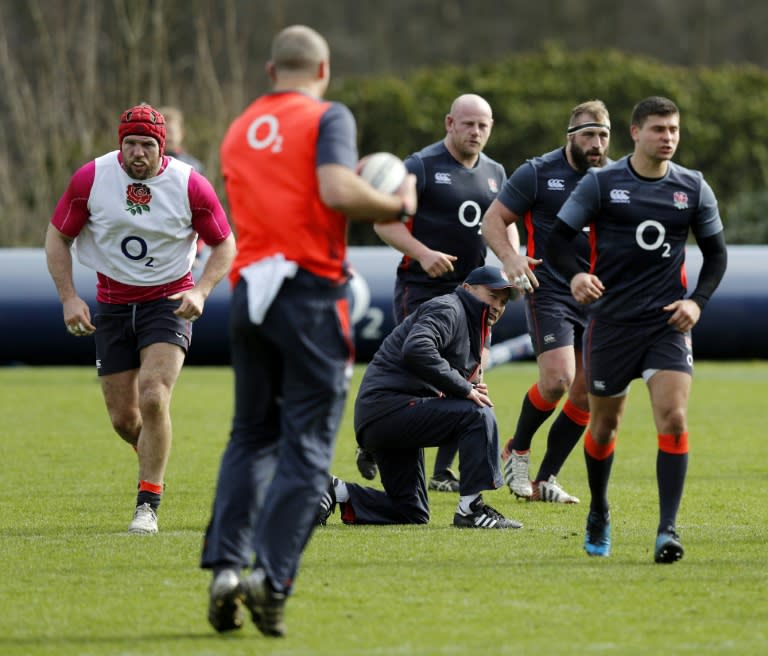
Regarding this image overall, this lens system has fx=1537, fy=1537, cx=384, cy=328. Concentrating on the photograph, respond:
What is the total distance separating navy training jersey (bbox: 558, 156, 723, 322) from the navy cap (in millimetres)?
1473

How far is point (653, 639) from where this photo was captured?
545 cm

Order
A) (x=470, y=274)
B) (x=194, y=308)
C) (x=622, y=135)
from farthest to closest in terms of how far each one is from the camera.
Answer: (x=622, y=135)
(x=470, y=274)
(x=194, y=308)

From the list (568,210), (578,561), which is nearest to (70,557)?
(578,561)

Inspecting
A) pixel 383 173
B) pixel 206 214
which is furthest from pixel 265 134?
pixel 206 214

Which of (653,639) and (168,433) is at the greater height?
(653,639)

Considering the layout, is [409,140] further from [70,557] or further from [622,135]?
[70,557]

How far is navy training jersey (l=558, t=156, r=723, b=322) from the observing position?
275 inches

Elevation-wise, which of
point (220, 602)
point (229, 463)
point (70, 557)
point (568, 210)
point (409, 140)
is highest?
point (568, 210)

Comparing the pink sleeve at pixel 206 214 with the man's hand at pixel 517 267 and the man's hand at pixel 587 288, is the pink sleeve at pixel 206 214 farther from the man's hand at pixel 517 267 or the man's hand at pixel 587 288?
the man's hand at pixel 587 288

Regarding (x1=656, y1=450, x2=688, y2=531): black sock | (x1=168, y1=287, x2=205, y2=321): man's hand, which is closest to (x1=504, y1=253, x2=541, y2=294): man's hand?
(x1=656, y1=450, x2=688, y2=531): black sock

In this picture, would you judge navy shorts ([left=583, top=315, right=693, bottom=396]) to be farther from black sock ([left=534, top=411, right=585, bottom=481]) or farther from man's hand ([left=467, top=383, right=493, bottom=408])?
black sock ([left=534, top=411, right=585, bottom=481])

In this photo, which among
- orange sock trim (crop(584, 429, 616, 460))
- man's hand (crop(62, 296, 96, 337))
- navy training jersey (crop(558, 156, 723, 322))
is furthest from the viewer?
man's hand (crop(62, 296, 96, 337))

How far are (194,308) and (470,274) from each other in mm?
1954

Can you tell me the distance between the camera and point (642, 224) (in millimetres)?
6988
